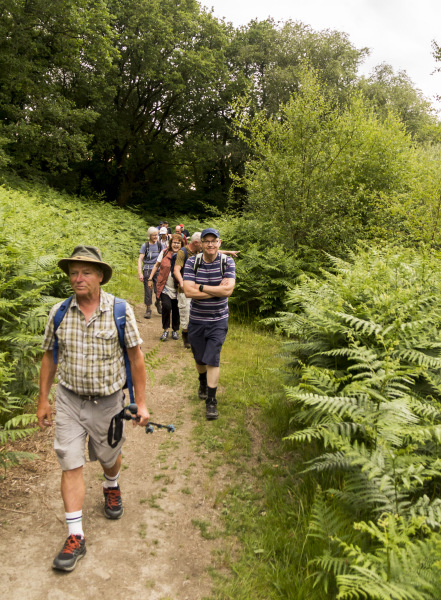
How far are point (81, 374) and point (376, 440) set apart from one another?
2313mm

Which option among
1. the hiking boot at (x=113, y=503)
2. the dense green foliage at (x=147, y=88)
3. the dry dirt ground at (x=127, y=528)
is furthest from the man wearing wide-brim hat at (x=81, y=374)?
Answer: the dense green foliage at (x=147, y=88)

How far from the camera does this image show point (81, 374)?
3.20 meters

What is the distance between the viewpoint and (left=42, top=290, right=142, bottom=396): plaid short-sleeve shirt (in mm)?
3201

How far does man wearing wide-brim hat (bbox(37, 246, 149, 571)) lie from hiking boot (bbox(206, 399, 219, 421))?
2478 millimetres

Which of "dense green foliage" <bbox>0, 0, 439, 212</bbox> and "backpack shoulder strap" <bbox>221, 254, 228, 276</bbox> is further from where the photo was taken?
"dense green foliage" <bbox>0, 0, 439, 212</bbox>

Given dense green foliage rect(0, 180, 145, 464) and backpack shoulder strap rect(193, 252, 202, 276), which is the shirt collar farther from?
backpack shoulder strap rect(193, 252, 202, 276)

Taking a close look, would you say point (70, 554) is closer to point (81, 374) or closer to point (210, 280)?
point (81, 374)

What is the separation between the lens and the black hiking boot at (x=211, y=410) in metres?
5.72

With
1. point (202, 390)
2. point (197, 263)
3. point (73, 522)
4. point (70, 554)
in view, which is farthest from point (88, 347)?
point (202, 390)

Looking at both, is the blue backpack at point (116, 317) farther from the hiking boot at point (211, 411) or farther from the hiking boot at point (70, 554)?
the hiking boot at point (211, 411)

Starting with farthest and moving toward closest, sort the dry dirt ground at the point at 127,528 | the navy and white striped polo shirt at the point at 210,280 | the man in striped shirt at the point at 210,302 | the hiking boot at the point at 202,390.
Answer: the hiking boot at the point at 202,390
the navy and white striped polo shirt at the point at 210,280
the man in striped shirt at the point at 210,302
the dry dirt ground at the point at 127,528

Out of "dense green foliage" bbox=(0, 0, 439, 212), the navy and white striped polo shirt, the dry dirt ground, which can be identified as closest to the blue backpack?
the dry dirt ground

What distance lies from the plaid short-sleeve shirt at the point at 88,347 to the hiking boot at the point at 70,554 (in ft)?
3.57

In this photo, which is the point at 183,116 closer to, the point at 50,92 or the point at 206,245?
the point at 50,92
